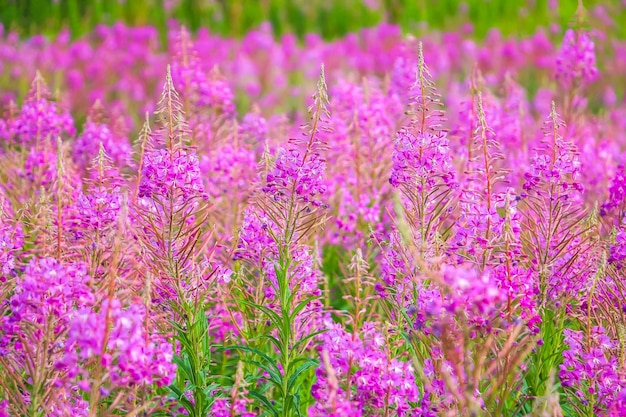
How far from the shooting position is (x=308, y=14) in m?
15.9

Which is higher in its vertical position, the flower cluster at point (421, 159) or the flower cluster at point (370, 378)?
the flower cluster at point (421, 159)

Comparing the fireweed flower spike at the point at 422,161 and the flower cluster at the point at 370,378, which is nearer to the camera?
the flower cluster at the point at 370,378

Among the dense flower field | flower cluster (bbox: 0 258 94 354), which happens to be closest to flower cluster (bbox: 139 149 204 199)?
the dense flower field

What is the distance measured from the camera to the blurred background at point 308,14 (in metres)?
14.4

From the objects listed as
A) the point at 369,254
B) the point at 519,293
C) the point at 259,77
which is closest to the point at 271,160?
the point at 369,254

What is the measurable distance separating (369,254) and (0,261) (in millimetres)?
2482

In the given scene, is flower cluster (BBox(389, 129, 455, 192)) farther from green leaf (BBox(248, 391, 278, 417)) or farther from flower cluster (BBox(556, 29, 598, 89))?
flower cluster (BBox(556, 29, 598, 89))

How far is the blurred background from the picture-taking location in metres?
14.4

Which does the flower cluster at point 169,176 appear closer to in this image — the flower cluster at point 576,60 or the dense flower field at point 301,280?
the dense flower field at point 301,280

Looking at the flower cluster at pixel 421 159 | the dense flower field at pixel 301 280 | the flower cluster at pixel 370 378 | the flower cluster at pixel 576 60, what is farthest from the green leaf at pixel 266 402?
the flower cluster at pixel 576 60

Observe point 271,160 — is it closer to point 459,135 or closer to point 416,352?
point 416,352

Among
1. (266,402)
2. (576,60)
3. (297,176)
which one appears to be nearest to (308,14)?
(576,60)

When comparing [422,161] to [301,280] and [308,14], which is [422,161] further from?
Result: [308,14]

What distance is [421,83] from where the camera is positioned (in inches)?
142
